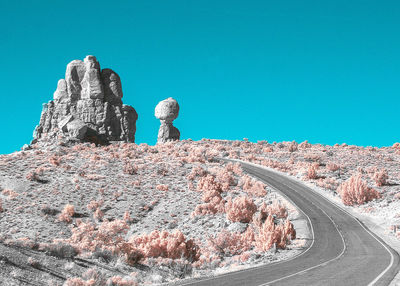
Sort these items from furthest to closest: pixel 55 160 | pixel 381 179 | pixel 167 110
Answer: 1. pixel 167 110
2. pixel 55 160
3. pixel 381 179

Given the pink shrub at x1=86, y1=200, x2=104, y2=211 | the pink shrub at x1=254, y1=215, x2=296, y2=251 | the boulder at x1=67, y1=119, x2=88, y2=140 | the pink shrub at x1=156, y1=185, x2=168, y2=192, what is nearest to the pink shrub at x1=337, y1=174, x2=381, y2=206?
the pink shrub at x1=254, y1=215, x2=296, y2=251

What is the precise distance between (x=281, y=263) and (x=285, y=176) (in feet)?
89.7

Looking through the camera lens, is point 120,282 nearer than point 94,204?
Yes

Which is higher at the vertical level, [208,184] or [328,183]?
[328,183]

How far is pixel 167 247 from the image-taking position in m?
19.2

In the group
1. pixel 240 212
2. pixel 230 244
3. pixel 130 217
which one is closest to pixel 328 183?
pixel 240 212

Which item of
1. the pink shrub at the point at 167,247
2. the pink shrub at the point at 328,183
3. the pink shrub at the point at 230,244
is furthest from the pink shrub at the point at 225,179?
the pink shrub at the point at 167,247

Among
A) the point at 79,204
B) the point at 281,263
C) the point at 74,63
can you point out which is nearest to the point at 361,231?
the point at 281,263

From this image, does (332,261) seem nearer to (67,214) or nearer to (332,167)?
(67,214)

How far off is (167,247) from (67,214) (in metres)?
14.4

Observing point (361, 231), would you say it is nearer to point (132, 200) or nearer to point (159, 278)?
point (159, 278)

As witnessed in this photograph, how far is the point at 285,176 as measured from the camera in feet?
145

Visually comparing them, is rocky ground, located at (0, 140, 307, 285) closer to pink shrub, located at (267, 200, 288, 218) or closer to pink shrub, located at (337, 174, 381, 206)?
pink shrub, located at (267, 200, 288, 218)

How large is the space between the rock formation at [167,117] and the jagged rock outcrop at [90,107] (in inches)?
209
